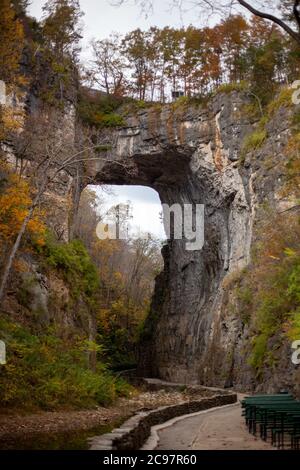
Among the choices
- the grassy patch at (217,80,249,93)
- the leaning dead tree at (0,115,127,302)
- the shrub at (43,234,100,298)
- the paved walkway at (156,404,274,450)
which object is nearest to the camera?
the paved walkway at (156,404,274,450)

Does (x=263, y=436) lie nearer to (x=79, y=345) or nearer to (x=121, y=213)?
(x=79, y=345)

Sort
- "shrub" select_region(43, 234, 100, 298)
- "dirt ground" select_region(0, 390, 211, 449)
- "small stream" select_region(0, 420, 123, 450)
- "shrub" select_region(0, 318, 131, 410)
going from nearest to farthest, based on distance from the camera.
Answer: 1. "small stream" select_region(0, 420, 123, 450)
2. "dirt ground" select_region(0, 390, 211, 449)
3. "shrub" select_region(0, 318, 131, 410)
4. "shrub" select_region(43, 234, 100, 298)

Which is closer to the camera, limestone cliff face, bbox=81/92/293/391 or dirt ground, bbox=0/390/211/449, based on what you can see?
dirt ground, bbox=0/390/211/449

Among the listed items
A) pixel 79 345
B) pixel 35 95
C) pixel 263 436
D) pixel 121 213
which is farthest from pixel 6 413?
pixel 121 213

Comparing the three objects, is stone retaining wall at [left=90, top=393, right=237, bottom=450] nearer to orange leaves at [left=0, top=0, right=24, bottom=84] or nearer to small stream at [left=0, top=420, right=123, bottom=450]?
small stream at [left=0, top=420, right=123, bottom=450]

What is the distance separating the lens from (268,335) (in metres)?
19.9

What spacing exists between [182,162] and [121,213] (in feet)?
62.9

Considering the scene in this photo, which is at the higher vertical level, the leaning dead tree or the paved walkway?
the leaning dead tree

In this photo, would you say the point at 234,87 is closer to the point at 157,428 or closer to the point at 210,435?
the point at 157,428

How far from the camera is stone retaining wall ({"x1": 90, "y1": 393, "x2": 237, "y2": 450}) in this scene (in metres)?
7.20

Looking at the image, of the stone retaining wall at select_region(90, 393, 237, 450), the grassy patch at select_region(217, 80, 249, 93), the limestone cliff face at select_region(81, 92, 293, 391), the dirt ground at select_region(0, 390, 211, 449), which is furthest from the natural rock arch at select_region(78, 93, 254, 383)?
the dirt ground at select_region(0, 390, 211, 449)

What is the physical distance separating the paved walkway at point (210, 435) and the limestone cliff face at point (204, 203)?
9.82 metres

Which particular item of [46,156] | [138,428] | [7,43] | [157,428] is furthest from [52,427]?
[7,43]

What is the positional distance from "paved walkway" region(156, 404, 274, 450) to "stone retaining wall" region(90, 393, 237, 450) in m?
0.38
